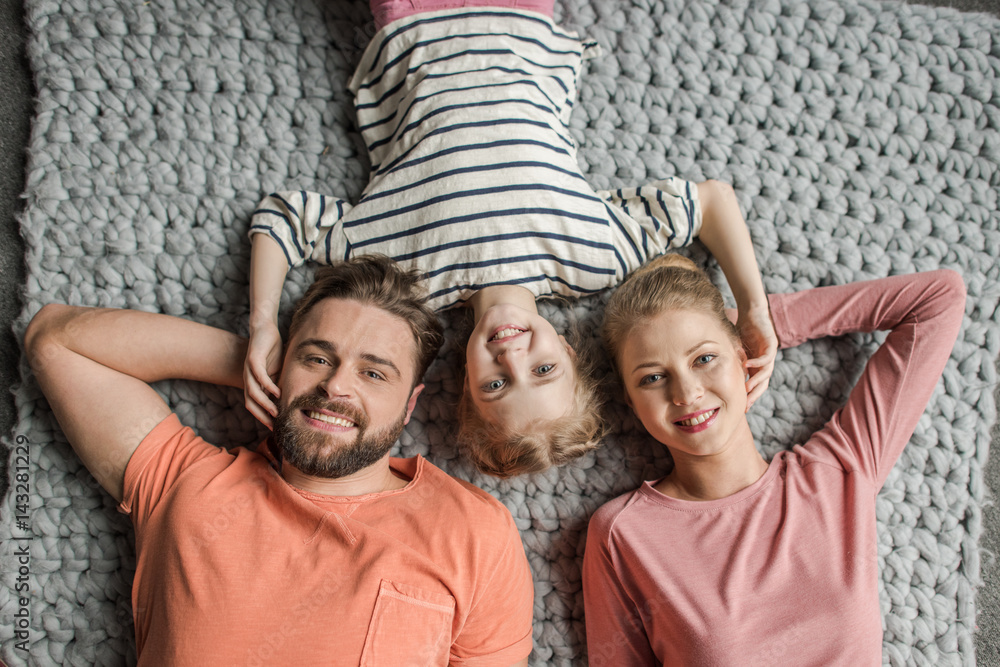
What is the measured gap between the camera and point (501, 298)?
1.25 meters

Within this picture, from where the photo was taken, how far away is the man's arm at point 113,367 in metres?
1.15

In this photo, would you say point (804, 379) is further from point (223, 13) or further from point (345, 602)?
point (223, 13)

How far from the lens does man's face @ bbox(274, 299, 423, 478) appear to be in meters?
1.11

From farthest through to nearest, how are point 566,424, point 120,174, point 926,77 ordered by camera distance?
1. point 926,77
2. point 120,174
3. point 566,424

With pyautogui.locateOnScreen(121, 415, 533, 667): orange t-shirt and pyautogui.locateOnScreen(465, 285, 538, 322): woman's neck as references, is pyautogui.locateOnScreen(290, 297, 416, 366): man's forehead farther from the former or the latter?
pyautogui.locateOnScreen(121, 415, 533, 667): orange t-shirt

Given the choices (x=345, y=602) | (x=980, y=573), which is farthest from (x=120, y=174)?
(x=980, y=573)

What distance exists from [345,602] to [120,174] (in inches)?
40.5

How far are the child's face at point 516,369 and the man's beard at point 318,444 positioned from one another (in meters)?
0.24

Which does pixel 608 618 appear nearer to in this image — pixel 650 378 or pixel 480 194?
pixel 650 378

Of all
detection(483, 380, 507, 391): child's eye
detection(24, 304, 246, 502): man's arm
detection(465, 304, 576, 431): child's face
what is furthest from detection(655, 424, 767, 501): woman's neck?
detection(24, 304, 246, 502): man's arm

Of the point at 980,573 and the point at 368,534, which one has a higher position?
the point at 368,534

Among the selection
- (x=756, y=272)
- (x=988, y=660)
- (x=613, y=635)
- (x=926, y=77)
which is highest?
(x=926, y=77)

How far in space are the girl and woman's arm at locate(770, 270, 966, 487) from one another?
0.66ft

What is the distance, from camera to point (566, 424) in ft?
4.01
